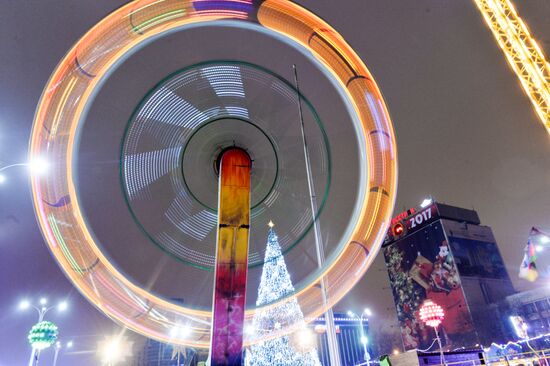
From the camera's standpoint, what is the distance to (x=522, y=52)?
103 ft

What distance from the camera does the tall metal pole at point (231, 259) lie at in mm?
4277

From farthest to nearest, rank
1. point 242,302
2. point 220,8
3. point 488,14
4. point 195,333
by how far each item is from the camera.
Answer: point 488,14
point 195,333
point 220,8
point 242,302

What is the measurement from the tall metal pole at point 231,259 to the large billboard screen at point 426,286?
213 ft

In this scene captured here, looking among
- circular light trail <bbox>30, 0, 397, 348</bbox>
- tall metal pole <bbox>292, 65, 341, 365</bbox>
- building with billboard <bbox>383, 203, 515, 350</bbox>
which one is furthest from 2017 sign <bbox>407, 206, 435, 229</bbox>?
circular light trail <bbox>30, 0, 397, 348</bbox>

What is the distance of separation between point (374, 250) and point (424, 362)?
1005cm

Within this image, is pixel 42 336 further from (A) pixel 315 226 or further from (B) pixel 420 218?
(B) pixel 420 218

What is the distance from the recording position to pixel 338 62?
21.1 ft

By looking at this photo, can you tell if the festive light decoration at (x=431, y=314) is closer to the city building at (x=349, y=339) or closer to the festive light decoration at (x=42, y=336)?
the festive light decoration at (x=42, y=336)

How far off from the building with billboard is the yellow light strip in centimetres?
3242

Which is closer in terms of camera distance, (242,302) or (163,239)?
(242,302)

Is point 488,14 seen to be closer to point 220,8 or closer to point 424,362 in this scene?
point 424,362

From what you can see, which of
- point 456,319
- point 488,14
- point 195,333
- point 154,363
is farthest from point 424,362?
point 154,363

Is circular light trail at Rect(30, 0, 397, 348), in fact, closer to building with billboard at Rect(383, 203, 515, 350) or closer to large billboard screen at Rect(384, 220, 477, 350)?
building with billboard at Rect(383, 203, 515, 350)

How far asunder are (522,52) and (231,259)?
1471 inches
